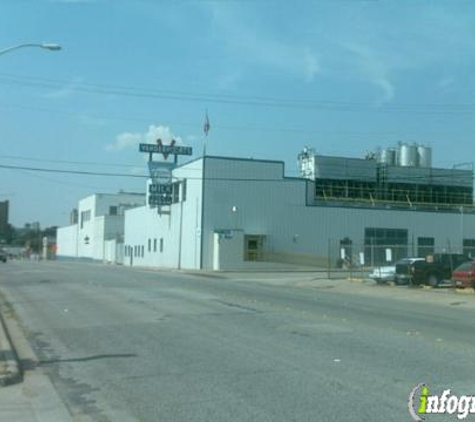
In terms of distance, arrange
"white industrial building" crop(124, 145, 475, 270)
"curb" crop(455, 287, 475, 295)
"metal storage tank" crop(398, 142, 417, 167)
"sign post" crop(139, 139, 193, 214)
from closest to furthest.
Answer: "curb" crop(455, 287, 475, 295)
"white industrial building" crop(124, 145, 475, 270)
"sign post" crop(139, 139, 193, 214)
"metal storage tank" crop(398, 142, 417, 167)

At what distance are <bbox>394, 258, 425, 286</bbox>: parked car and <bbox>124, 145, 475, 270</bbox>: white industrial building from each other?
52.3 ft

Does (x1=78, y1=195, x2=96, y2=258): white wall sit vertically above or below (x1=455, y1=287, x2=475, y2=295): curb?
above

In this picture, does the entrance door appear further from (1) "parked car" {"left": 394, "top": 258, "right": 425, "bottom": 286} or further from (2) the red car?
(2) the red car

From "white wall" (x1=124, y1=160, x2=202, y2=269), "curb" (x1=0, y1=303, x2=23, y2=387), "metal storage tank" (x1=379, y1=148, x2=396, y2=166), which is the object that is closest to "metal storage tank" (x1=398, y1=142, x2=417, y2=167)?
"metal storage tank" (x1=379, y1=148, x2=396, y2=166)

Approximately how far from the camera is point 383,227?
222 feet

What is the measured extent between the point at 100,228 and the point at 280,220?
5159 centimetres

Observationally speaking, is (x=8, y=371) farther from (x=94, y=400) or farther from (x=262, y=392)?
(x=262, y=392)

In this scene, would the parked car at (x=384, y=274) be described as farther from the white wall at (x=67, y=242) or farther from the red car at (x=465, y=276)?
the white wall at (x=67, y=242)

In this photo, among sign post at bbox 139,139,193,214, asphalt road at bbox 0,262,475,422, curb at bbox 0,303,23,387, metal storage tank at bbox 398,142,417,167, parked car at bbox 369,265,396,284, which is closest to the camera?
asphalt road at bbox 0,262,475,422

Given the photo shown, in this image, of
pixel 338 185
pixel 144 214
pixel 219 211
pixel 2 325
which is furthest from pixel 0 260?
pixel 2 325

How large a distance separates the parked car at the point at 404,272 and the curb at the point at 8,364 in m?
25.2

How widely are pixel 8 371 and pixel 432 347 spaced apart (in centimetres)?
695

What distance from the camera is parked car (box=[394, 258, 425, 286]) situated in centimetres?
3631

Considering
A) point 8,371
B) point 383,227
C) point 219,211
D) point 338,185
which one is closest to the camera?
point 8,371
